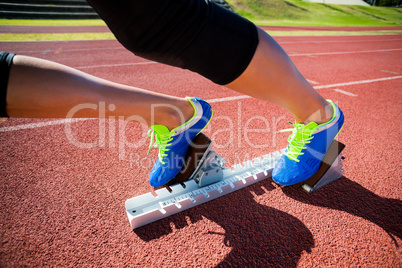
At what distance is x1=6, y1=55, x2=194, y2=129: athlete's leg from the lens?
2.89ft

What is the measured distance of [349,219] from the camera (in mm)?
1353

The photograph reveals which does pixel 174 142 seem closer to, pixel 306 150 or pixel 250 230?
pixel 250 230

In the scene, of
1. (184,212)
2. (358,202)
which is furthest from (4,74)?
(358,202)

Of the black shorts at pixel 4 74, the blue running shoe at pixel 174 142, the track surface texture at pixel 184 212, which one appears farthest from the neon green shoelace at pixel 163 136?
the black shorts at pixel 4 74

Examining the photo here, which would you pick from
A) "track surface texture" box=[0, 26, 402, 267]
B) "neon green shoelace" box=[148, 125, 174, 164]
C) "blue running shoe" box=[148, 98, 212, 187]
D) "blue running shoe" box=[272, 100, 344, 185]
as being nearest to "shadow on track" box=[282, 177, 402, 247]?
"track surface texture" box=[0, 26, 402, 267]

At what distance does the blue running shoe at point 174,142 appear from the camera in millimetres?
1390

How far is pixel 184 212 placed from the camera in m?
1.37

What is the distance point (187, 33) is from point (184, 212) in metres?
Result: 1.03

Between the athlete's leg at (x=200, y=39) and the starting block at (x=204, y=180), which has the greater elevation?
the athlete's leg at (x=200, y=39)

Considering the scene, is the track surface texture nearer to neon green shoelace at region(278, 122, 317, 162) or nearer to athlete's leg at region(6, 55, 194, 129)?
neon green shoelace at region(278, 122, 317, 162)

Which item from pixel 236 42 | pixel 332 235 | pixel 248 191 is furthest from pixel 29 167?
pixel 332 235

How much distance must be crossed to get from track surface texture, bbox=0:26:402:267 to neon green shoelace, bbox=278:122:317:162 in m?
0.28

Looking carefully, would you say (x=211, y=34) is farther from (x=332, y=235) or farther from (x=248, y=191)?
(x=332, y=235)

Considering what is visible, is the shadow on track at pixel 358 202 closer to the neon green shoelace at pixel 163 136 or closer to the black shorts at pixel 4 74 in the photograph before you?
the neon green shoelace at pixel 163 136
